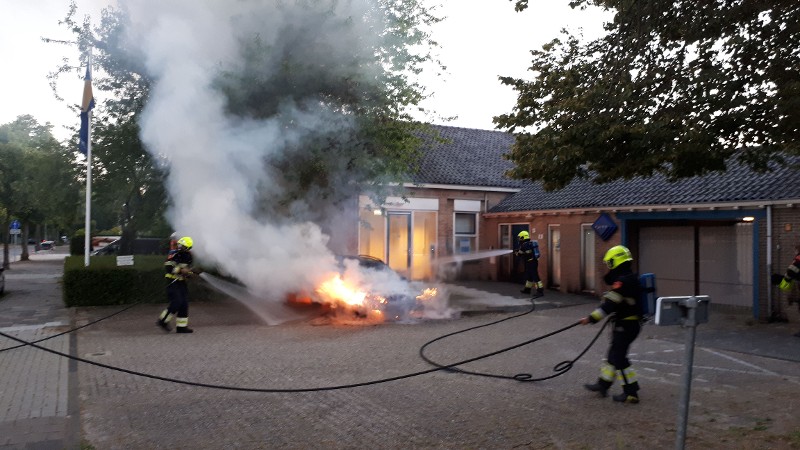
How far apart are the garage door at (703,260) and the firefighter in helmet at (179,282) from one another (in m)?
11.8

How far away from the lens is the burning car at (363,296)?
1259 centimetres

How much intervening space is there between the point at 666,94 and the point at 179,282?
8708mm

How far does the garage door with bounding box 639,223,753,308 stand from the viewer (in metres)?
13.8

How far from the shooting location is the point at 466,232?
75.6 ft

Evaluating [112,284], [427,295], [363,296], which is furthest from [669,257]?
[112,284]

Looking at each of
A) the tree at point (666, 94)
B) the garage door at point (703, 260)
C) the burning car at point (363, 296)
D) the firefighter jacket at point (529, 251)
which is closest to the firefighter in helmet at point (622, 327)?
the tree at point (666, 94)

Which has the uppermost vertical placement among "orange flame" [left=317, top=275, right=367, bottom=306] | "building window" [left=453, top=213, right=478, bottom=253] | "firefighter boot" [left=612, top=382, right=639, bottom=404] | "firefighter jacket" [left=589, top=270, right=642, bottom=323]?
"building window" [left=453, top=213, right=478, bottom=253]

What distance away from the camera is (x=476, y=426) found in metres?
5.84

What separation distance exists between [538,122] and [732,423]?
184 inches

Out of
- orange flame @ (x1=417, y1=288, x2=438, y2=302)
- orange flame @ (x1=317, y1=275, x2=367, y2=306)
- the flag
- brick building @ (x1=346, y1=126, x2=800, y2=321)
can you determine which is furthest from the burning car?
the flag

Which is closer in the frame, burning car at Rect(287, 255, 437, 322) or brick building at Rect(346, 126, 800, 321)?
burning car at Rect(287, 255, 437, 322)

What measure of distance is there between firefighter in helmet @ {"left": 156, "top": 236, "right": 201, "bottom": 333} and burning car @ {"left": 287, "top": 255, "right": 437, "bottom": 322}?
8.65ft

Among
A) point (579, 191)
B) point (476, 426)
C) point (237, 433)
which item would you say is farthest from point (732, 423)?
point (579, 191)

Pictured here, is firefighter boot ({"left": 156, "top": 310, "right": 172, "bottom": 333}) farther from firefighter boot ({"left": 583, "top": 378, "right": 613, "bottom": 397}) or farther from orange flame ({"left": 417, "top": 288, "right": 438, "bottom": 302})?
firefighter boot ({"left": 583, "top": 378, "right": 613, "bottom": 397})
